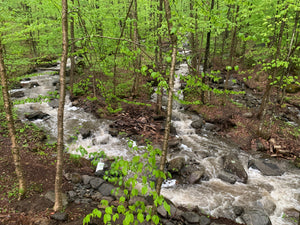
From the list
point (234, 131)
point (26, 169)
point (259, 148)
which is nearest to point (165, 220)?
point (26, 169)

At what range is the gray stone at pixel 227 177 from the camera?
8761 mm

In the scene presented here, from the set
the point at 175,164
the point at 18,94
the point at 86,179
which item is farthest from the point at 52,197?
the point at 18,94

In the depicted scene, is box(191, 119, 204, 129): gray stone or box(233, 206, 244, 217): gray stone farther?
box(191, 119, 204, 129): gray stone

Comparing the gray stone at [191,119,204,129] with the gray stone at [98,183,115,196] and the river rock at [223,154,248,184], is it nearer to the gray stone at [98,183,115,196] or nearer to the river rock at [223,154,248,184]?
the river rock at [223,154,248,184]

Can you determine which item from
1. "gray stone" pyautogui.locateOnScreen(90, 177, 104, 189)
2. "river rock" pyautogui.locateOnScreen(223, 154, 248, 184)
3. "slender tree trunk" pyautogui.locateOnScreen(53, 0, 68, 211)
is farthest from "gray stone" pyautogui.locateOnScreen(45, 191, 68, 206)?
"river rock" pyautogui.locateOnScreen(223, 154, 248, 184)

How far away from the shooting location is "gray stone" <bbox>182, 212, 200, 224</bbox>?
6113 mm

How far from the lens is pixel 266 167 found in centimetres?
970

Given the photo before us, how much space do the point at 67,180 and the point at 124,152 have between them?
3708 mm

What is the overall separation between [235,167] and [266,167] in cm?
186

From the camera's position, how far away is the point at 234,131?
12.9 meters

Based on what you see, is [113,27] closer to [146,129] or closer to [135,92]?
[135,92]

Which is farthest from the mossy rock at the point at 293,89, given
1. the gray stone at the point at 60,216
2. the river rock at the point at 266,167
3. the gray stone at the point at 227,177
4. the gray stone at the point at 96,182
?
the gray stone at the point at 60,216

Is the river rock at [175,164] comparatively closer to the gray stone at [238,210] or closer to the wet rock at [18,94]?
the gray stone at [238,210]

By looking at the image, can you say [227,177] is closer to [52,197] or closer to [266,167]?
[266,167]
